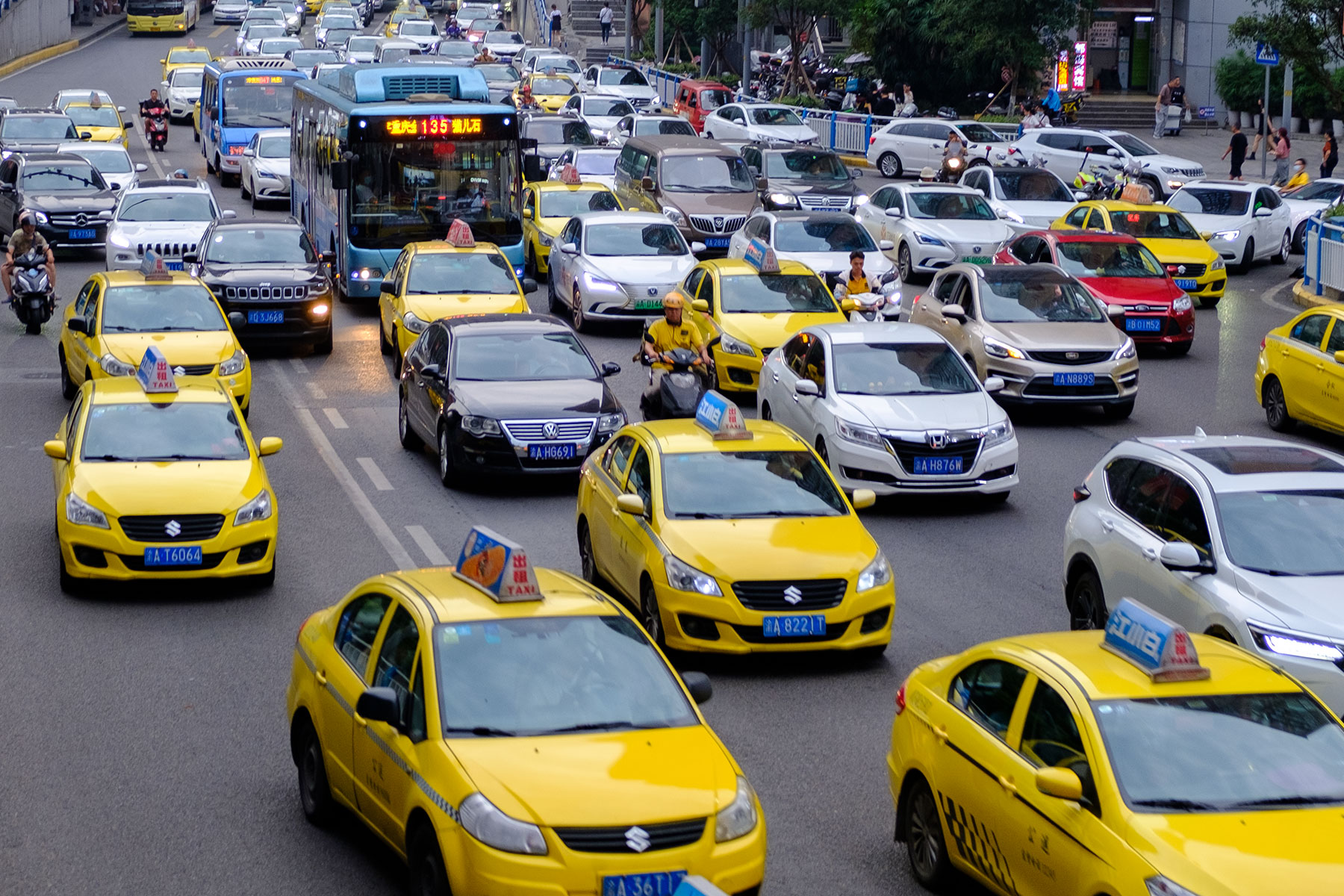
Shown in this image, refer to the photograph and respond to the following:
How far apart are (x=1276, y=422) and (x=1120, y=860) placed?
1399cm

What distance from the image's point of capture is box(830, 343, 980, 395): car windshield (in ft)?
56.5

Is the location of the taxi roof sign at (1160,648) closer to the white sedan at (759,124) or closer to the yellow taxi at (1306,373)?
the yellow taxi at (1306,373)

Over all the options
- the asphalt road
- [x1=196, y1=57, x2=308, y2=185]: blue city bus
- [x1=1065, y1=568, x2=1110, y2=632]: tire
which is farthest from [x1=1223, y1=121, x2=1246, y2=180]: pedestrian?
[x1=1065, y1=568, x2=1110, y2=632]: tire

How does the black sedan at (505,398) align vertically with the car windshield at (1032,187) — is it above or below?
below

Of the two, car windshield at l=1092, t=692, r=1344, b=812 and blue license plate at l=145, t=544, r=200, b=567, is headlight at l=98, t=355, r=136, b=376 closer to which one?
blue license plate at l=145, t=544, r=200, b=567

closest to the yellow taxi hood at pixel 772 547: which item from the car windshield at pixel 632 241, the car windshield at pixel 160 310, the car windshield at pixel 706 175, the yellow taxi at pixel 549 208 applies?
the car windshield at pixel 160 310

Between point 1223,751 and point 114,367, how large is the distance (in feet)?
47.3

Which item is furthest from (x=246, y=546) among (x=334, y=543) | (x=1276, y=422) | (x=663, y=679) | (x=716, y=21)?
(x=716, y=21)

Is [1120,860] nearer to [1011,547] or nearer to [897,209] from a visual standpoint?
[1011,547]

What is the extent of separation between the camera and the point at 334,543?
15273 millimetres

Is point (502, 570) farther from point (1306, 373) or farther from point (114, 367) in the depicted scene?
point (1306, 373)

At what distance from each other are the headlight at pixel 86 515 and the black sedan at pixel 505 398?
4202mm

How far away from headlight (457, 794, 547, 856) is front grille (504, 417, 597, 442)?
965cm

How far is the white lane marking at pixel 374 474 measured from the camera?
57.2 feet
